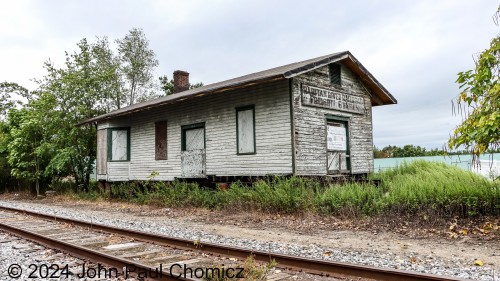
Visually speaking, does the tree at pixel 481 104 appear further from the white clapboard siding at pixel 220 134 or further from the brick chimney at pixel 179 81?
the brick chimney at pixel 179 81

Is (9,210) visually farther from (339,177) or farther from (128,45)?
(128,45)

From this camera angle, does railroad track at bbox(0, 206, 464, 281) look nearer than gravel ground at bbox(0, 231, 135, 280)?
Yes

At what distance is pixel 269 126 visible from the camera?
1283 centimetres

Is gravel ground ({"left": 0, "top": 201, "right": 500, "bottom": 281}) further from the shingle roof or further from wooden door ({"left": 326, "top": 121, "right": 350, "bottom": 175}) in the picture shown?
wooden door ({"left": 326, "top": 121, "right": 350, "bottom": 175})

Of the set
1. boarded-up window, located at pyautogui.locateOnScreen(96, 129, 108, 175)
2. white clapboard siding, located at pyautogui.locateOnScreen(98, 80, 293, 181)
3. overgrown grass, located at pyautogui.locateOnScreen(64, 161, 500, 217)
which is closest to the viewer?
overgrown grass, located at pyautogui.locateOnScreen(64, 161, 500, 217)

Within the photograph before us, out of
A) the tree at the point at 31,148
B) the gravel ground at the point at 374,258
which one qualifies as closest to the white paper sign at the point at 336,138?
the gravel ground at the point at 374,258

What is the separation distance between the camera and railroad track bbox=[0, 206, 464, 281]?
4.67 metres

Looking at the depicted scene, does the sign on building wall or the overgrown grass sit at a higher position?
the sign on building wall

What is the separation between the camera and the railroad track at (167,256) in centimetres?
467

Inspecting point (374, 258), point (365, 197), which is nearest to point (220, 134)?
point (365, 197)

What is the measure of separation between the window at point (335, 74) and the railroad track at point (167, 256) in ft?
30.9

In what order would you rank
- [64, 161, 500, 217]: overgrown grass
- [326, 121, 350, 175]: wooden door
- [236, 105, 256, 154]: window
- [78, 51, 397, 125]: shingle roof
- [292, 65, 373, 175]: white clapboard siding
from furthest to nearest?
[326, 121, 350, 175]: wooden door
[236, 105, 256, 154]: window
[292, 65, 373, 175]: white clapboard siding
[78, 51, 397, 125]: shingle roof
[64, 161, 500, 217]: overgrown grass

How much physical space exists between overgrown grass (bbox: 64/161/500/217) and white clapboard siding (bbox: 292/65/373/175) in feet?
3.67

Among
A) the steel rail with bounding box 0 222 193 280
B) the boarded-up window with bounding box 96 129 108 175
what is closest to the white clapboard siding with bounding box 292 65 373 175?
the steel rail with bounding box 0 222 193 280
